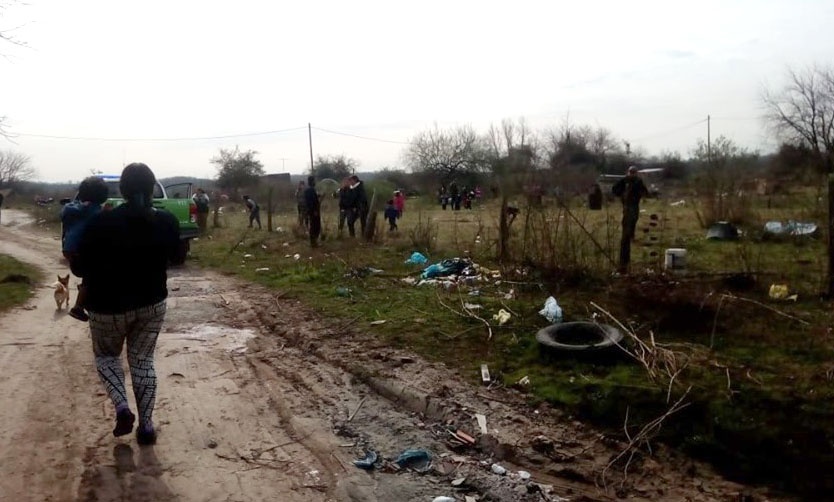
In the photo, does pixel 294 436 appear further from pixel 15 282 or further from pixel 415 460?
pixel 15 282

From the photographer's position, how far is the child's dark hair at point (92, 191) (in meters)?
6.40

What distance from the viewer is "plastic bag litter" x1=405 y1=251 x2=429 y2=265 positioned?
12258mm

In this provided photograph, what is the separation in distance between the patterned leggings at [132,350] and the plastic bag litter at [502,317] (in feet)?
13.0

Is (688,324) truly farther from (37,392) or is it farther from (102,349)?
(37,392)

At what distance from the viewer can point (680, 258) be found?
1038 cm

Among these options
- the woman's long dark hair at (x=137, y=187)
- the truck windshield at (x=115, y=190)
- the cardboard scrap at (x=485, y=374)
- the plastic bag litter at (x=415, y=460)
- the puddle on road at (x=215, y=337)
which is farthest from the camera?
the truck windshield at (x=115, y=190)

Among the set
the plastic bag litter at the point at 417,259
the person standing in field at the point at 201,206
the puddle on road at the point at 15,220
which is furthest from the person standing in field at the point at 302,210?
the puddle on road at the point at 15,220

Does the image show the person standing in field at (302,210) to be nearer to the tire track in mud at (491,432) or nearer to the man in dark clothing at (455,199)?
the tire track in mud at (491,432)

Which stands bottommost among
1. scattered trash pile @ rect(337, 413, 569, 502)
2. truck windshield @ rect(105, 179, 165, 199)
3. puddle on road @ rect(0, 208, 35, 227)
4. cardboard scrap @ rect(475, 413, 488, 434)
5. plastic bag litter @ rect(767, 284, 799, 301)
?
scattered trash pile @ rect(337, 413, 569, 502)

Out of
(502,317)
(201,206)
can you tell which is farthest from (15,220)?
(502,317)

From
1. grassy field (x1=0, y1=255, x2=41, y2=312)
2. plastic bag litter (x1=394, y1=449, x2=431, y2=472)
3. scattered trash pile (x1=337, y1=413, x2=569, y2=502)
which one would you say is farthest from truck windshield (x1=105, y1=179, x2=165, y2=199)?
plastic bag litter (x1=394, y1=449, x2=431, y2=472)

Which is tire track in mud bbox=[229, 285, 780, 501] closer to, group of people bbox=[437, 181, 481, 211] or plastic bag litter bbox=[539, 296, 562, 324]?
plastic bag litter bbox=[539, 296, 562, 324]

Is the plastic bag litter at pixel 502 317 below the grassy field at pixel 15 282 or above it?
below

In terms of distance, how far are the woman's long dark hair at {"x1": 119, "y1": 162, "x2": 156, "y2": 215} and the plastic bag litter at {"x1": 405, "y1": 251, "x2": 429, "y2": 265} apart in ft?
26.1
